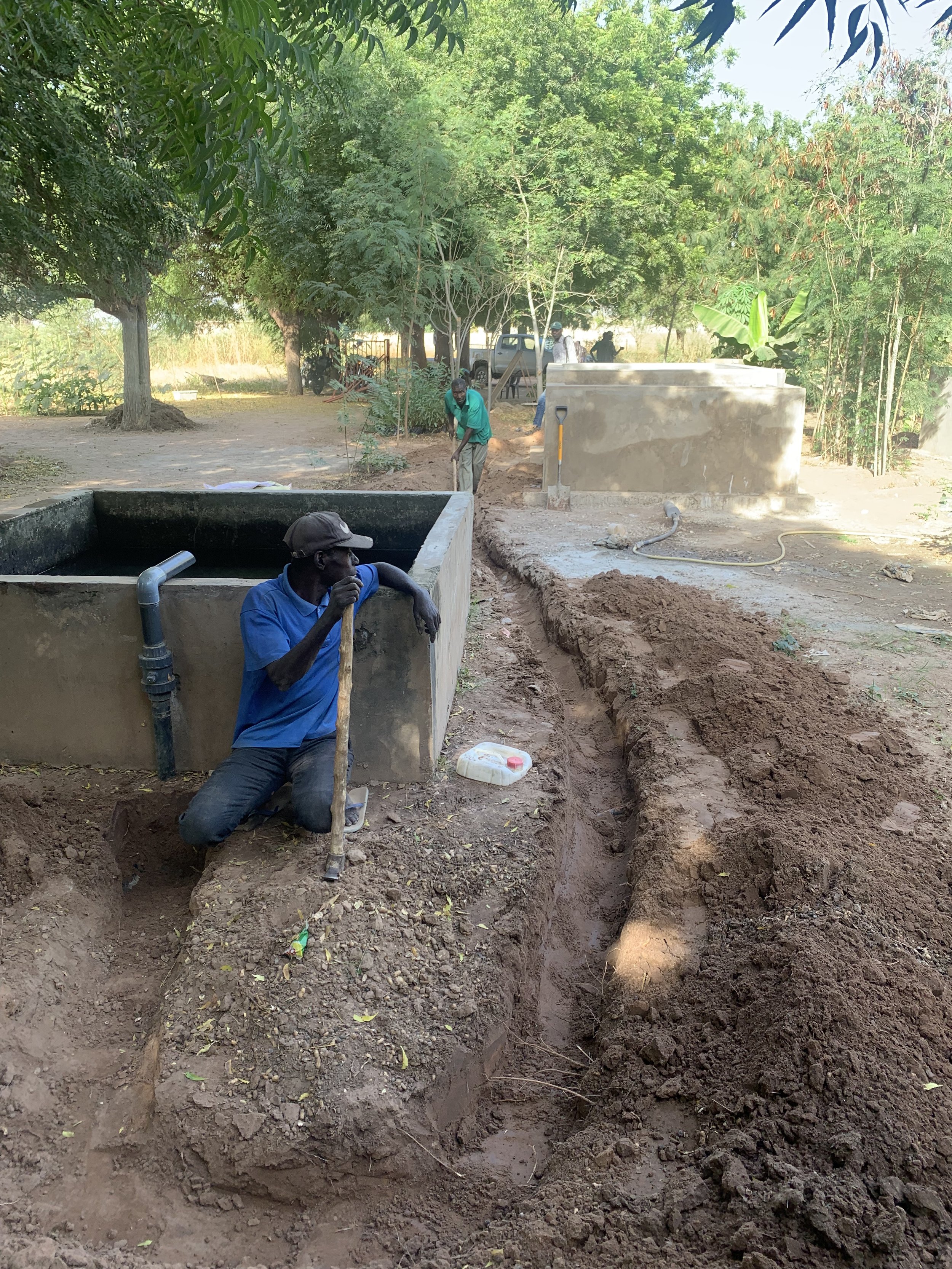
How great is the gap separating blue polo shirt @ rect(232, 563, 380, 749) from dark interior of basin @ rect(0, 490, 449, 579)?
2.14 meters

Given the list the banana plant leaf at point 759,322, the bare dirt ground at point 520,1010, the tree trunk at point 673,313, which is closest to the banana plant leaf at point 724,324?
the banana plant leaf at point 759,322

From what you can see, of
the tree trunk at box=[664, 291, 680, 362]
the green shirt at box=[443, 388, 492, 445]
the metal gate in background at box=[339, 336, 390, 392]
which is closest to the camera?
the green shirt at box=[443, 388, 492, 445]

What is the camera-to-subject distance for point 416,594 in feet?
14.1

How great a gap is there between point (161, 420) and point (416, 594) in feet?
57.7

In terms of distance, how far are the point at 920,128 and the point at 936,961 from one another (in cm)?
1429

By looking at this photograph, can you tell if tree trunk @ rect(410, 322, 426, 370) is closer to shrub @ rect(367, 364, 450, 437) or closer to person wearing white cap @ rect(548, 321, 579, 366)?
shrub @ rect(367, 364, 450, 437)

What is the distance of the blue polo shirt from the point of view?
164 inches

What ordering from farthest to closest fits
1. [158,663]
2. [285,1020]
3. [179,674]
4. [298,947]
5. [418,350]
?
[418,350] → [179,674] → [158,663] → [298,947] → [285,1020]

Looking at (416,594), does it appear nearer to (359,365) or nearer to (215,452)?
(215,452)

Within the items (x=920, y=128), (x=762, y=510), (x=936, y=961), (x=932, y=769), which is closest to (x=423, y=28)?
(x=920, y=128)

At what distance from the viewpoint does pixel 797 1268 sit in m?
2.21

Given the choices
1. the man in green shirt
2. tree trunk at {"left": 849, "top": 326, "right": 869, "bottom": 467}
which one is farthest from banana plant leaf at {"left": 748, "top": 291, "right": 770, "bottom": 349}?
the man in green shirt

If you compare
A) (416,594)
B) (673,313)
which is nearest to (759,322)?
(673,313)

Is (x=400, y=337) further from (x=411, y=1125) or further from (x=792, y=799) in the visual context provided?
(x=411, y=1125)
